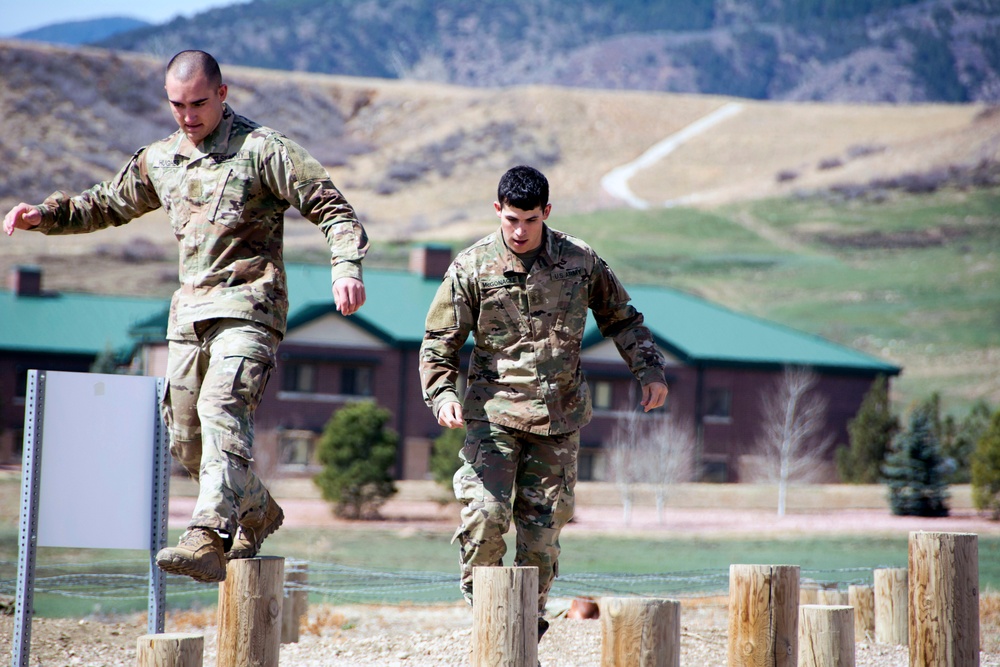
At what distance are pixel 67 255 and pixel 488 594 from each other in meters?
67.9

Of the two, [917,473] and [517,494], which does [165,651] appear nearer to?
[517,494]

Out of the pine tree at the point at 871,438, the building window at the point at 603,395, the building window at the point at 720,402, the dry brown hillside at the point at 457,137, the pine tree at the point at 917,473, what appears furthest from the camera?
the dry brown hillside at the point at 457,137

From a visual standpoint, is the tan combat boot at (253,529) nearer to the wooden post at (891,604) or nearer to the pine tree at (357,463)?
the wooden post at (891,604)

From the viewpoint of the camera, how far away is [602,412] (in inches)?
1565

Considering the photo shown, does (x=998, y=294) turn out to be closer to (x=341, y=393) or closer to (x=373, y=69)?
(x=341, y=393)

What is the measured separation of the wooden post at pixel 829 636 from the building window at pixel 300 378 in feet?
110

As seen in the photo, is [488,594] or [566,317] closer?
[488,594]

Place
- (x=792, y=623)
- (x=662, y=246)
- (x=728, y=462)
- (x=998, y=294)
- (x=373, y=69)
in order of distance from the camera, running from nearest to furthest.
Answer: (x=792, y=623) < (x=728, y=462) < (x=998, y=294) < (x=662, y=246) < (x=373, y=69)

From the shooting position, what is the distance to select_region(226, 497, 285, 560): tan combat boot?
5453mm

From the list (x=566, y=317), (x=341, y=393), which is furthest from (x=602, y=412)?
(x=566, y=317)

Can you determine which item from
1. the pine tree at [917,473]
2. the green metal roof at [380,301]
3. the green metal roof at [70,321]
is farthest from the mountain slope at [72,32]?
the pine tree at [917,473]

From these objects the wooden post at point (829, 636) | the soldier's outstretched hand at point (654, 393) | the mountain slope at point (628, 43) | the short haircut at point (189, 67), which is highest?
→ the mountain slope at point (628, 43)

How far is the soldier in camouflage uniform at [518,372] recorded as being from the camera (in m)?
5.58

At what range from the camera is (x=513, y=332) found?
5.73 metres
